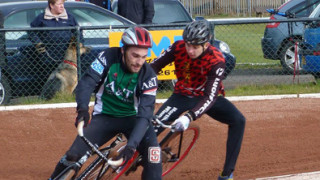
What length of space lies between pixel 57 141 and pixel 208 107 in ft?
10.6

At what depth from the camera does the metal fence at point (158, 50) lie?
35.1 ft

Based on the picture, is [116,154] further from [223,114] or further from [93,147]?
[223,114]

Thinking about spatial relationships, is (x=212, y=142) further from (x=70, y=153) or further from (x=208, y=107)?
(x=70, y=153)

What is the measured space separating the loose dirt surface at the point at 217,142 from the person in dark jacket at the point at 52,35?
0.90m

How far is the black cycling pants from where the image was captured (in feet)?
22.7

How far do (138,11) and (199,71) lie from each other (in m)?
6.02

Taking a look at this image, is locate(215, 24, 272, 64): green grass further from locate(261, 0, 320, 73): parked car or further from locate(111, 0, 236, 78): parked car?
locate(111, 0, 236, 78): parked car

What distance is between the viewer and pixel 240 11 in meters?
35.7

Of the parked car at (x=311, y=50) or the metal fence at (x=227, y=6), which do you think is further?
the metal fence at (x=227, y=6)

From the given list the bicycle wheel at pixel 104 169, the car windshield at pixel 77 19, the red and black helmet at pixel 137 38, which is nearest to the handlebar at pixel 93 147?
the bicycle wheel at pixel 104 169

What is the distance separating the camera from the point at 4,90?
35.3 feet

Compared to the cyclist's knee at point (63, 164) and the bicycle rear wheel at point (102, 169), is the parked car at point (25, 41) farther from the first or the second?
the cyclist's knee at point (63, 164)

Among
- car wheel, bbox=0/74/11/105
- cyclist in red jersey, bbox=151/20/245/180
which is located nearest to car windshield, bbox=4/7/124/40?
car wheel, bbox=0/74/11/105

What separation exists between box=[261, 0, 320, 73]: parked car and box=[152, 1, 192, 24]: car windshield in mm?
1720
